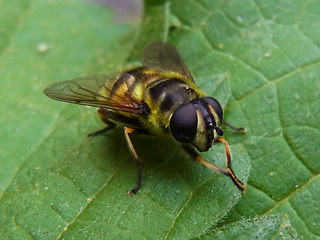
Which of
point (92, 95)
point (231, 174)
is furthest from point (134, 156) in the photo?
point (231, 174)

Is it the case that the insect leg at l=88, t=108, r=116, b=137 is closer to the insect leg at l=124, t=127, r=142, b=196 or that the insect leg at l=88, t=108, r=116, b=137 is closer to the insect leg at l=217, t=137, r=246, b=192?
the insect leg at l=124, t=127, r=142, b=196

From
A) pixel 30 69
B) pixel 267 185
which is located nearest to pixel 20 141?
pixel 30 69

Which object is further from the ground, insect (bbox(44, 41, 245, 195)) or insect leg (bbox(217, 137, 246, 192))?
insect (bbox(44, 41, 245, 195))

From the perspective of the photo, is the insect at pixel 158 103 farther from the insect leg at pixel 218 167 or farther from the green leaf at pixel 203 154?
the green leaf at pixel 203 154

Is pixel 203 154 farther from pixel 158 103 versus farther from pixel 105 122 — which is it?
pixel 105 122

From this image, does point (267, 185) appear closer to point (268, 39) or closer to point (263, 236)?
point (263, 236)

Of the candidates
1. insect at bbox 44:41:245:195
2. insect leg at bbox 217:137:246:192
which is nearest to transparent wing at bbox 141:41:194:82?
insect at bbox 44:41:245:195

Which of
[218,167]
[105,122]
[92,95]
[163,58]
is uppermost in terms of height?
[92,95]

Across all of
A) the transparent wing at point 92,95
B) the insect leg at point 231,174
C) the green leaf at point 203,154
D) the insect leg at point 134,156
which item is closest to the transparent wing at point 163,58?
the green leaf at point 203,154
